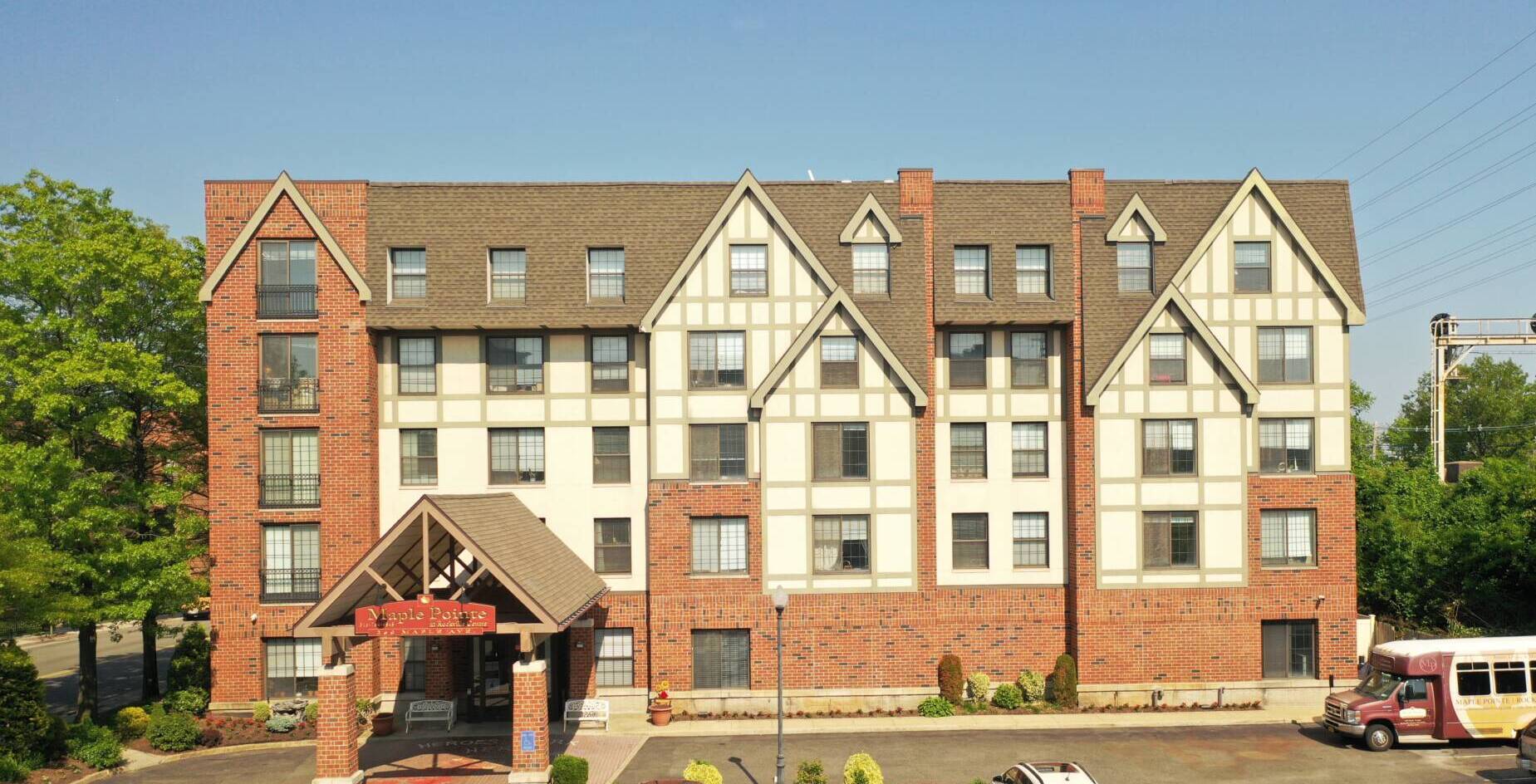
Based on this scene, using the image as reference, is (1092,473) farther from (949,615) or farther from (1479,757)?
(1479,757)

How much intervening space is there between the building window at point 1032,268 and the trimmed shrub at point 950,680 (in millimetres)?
11333

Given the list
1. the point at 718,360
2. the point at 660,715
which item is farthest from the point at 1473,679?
the point at 718,360

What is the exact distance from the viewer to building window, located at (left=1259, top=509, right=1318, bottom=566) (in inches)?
1125

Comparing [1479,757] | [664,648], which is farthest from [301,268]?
[1479,757]

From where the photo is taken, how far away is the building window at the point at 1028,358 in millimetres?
28969

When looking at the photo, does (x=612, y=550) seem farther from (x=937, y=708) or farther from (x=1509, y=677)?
(x=1509, y=677)

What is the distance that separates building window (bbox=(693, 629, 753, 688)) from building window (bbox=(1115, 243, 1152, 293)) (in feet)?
51.4

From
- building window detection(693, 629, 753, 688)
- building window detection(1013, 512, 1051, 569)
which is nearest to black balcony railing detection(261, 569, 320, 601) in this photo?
building window detection(693, 629, 753, 688)


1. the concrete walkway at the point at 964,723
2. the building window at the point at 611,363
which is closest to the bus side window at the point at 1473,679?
the concrete walkway at the point at 964,723

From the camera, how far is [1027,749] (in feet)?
79.3

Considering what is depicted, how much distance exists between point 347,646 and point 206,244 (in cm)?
1338

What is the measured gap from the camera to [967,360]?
28906mm

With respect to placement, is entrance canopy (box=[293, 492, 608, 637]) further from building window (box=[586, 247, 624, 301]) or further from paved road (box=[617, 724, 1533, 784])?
building window (box=[586, 247, 624, 301])

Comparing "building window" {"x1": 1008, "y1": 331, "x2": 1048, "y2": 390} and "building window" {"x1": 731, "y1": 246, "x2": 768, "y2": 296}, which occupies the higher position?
"building window" {"x1": 731, "y1": 246, "x2": 768, "y2": 296}
